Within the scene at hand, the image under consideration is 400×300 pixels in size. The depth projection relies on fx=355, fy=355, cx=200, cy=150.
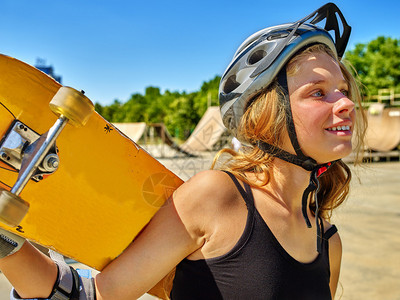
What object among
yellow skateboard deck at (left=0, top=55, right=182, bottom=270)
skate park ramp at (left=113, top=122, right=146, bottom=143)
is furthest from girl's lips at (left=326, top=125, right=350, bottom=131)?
skate park ramp at (left=113, top=122, right=146, bottom=143)

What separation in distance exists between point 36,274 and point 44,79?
23.0 inches

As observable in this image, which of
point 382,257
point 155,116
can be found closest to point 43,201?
point 382,257

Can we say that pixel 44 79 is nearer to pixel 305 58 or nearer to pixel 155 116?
pixel 305 58

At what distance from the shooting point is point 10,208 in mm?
808

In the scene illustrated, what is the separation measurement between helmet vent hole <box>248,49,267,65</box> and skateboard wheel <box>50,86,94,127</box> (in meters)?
0.94

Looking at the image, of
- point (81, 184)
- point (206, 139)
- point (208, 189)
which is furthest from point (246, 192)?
point (206, 139)

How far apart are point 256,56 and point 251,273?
954 mm

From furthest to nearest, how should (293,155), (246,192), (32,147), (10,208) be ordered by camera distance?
(293,155) → (246,192) → (32,147) → (10,208)

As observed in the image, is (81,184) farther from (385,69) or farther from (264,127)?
(385,69)

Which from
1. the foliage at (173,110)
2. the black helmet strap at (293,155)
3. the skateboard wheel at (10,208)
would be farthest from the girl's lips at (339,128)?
the foliage at (173,110)

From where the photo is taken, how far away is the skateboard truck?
2.67 feet

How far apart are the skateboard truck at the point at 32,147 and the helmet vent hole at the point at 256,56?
910mm

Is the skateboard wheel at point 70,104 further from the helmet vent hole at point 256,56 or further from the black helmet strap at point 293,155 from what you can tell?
the helmet vent hole at point 256,56

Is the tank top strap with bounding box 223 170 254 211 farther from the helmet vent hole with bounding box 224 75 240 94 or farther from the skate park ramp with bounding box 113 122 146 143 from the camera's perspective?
the skate park ramp with bounding box 113 122 146 143
